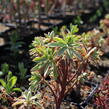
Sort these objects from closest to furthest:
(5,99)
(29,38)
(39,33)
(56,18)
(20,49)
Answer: (5,99)
(20,49)
(29,38)
(39,33)
(56,18)

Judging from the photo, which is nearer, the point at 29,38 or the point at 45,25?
the point at 29,38

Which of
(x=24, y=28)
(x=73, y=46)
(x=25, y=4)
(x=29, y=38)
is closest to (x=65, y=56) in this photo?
(x=73, y=46)

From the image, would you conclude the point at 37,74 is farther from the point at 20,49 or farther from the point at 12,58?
the point at 20,49

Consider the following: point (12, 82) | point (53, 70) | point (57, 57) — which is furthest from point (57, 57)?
point (12, 82)

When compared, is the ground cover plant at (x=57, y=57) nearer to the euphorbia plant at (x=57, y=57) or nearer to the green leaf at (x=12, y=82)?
the euphorbia plant at (x=57, y=57)

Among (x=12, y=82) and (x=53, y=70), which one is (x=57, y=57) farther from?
(x=12, y=82)

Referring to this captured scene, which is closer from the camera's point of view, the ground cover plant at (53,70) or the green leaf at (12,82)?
the ground cover plant at (53,70)

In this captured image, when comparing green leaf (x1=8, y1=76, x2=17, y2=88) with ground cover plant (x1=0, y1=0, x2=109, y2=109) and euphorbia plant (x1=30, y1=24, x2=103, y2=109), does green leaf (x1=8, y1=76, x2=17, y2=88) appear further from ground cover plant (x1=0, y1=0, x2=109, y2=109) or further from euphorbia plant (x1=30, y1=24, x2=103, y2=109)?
euphorbia plant (x1=30, y1=24, x2=103, y2=109)

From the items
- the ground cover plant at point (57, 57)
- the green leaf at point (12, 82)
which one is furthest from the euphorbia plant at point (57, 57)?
the green leaf at point (12, 82)

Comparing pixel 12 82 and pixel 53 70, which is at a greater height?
pixel 12 82

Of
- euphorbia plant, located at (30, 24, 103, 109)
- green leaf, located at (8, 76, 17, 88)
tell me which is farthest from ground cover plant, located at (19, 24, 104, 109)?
green leaf, located at (8, 76, 17, 88)

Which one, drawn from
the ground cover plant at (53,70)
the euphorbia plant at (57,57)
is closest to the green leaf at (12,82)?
the ground cover plant at (53,70)
